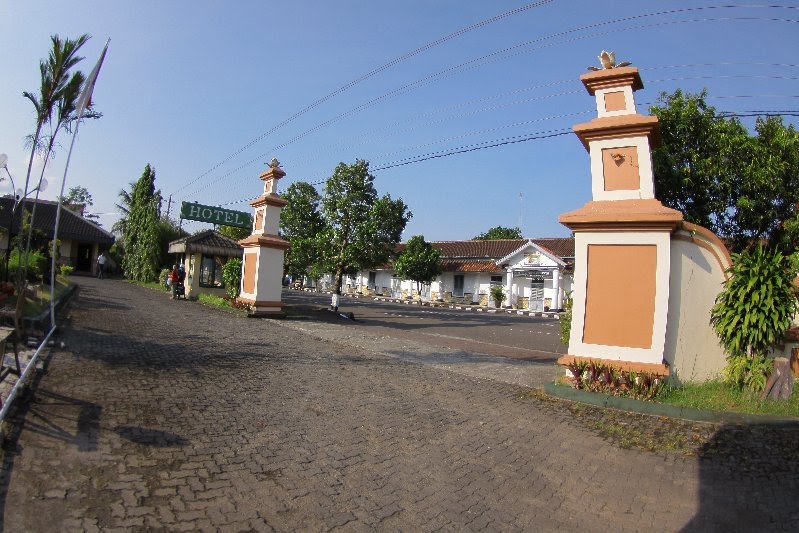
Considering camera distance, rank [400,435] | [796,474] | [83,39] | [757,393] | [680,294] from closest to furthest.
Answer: [796,474] < [400,435] < [757,393] < [680,294] < [83,39]

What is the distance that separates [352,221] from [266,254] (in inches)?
232

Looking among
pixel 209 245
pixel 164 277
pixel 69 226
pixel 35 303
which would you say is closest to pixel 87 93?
pixel 35 303

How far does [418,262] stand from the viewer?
3484 centimetres

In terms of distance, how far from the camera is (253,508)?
3166mm

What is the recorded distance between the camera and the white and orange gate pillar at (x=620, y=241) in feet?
22.2

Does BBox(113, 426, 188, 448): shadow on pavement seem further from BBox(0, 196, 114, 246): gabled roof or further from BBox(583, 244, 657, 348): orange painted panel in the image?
BBox(0, 196, 114, 246): gabled roof

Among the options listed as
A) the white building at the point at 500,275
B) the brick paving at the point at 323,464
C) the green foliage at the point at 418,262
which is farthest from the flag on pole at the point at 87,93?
the green foliage at the point at 418,262

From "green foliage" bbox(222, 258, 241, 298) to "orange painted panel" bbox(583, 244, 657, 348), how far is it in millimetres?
13188

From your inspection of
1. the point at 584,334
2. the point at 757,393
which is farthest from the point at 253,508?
the point at 757,393

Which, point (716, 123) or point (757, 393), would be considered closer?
point (757, 393)

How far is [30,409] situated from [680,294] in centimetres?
787

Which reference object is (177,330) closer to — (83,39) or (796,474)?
(83,39)

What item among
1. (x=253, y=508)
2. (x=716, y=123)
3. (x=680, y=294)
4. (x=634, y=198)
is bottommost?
(x=253, y=508)

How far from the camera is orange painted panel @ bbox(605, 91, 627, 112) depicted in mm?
7507
